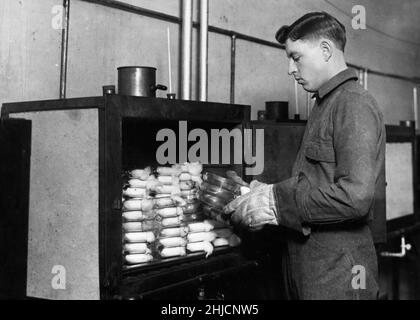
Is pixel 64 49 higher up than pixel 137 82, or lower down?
higher up

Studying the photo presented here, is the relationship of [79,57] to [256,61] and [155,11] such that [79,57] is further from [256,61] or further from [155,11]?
[256,61]

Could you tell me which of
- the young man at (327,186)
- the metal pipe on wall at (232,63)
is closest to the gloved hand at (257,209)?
the young man at (327,186)

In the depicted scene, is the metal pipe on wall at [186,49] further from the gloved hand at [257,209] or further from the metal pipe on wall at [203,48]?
the gloved hand at [257,209]

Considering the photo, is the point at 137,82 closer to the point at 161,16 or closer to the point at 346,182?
the point at 346,182

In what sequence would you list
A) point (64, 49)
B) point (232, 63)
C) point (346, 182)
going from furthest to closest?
point (232, 63) < point (64, 49) < point (346, 182)

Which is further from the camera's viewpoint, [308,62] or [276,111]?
[276,111]

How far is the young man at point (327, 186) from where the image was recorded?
6.28ft

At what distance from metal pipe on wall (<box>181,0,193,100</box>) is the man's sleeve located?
3.54 ft

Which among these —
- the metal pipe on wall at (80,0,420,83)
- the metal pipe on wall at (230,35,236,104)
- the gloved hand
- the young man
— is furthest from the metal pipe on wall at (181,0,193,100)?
the gloved hand

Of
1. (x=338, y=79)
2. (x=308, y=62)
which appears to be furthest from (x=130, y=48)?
(x=338, y=79)

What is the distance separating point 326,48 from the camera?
2133 millimetres

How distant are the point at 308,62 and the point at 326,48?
9cm

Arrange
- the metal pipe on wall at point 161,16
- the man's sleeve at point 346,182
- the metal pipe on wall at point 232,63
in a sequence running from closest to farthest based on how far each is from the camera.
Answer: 1. the man's sleeve at point 346,182
2. the metal pipe on wall at point 161,16
3. the metal pipe on wall at point 232,63

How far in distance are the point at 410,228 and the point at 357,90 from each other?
2.22m
